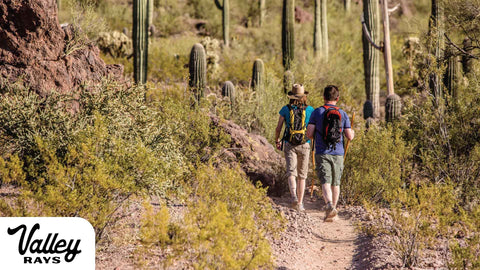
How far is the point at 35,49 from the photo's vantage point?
246 inches

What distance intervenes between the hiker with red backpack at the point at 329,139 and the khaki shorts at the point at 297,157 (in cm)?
53

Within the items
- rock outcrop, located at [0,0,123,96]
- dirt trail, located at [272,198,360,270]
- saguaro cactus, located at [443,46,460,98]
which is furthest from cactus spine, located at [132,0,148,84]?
saguaro cactus, located at [443,46,460,98]

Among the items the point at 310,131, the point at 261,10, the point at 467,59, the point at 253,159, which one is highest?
the point at 261,10

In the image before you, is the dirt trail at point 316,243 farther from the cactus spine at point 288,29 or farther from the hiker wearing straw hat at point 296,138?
the cactus spine at point 288,29

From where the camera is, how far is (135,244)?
16.0ft

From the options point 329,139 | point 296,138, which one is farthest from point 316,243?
point 296,138

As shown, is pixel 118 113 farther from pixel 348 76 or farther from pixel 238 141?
pixel 348 76

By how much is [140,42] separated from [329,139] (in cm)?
651

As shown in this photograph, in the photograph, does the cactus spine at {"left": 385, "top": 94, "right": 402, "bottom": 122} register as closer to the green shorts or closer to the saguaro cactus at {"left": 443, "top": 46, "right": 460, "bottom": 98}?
the saguaro cactus at {"left": 443, "top": 46, "right": 460, "bottom": 98}

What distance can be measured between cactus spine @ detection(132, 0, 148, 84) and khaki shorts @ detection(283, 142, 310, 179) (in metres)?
5.24

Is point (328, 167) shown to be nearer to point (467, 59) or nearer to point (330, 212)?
point (330, 212)

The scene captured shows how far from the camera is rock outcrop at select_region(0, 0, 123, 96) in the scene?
19.9ft

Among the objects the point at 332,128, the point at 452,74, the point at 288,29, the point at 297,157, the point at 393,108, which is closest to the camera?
the point at 332,128

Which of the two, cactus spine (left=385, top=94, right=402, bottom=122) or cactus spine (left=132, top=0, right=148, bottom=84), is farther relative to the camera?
cactus spine (left=132, top=0, right=148, bottom=84)
